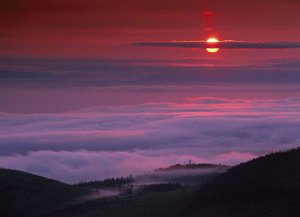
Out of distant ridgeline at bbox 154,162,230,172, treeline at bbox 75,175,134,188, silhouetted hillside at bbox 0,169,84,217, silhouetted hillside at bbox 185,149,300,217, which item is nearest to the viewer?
silhouetted hillside at bbox 185,149,300,217

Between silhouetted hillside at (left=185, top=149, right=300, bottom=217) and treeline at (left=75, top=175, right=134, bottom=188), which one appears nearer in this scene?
silhouetted hillside at (left=185, top=149, right=300, bottom=217)

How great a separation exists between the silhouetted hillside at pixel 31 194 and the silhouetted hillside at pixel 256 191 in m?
11.9

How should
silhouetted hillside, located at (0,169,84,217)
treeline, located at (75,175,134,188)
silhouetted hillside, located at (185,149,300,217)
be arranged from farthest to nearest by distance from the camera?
1. treeline, located at (75,175,134,188)
2. silhouetted hillside, located at (0,169,84,217)
3. silhouetted hillside, located at (185,149,300,217)

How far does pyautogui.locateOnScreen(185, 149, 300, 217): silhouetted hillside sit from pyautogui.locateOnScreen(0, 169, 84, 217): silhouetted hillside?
1193 cm

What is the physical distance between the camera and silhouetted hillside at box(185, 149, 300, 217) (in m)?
48.4

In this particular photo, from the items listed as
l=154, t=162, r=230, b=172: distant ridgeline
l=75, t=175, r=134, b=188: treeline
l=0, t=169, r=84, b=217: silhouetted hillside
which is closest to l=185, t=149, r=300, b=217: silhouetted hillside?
l=0, t=169, r=84, b=217: silhouetted hillside

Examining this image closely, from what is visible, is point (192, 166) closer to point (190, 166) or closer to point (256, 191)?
point (190, 166)

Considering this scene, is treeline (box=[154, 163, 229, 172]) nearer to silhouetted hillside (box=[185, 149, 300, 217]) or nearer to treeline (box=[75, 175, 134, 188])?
treeline (box=[75, 175, 134, 188])

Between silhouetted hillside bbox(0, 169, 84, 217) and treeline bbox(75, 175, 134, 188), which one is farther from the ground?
treeline bbox(75, 175, 134, 188)

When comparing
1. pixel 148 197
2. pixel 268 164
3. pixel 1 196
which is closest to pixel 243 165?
pixel 268 164

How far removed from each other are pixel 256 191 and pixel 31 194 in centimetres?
1947

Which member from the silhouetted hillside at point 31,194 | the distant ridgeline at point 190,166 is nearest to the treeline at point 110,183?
the silhouetted hillside at point 31,194

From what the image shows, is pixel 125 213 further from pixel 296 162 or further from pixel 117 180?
pixel 117 180

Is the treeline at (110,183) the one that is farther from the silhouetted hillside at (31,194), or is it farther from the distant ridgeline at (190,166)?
the distant ridgeline at (190,166)
